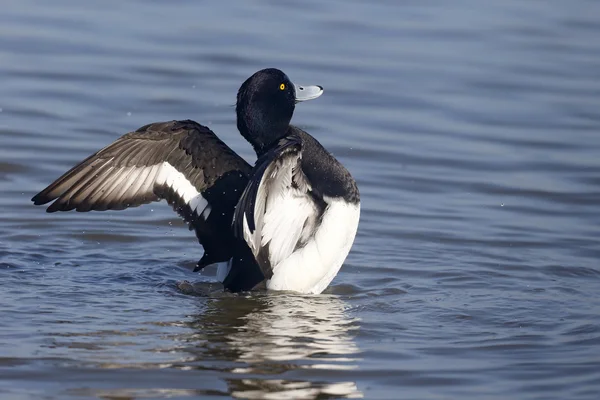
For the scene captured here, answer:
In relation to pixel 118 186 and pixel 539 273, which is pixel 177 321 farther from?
pixel 539 273

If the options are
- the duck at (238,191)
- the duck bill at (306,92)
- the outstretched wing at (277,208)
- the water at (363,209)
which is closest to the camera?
the water at (363,209)

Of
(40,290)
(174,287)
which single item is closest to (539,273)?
(174,287)

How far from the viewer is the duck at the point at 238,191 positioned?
21.1 feet

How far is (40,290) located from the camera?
6562 millimetres

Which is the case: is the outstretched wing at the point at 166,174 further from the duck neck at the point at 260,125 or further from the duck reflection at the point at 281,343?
the duck reflection at the point at 281,343

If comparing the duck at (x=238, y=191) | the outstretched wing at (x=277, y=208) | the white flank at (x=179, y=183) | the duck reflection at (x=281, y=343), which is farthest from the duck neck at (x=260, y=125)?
the duck reflection at (x=281, y=343)

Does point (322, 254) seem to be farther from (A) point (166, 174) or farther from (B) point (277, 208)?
(A) point (166, 174)

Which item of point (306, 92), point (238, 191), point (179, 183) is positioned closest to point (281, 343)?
point (238, 191)

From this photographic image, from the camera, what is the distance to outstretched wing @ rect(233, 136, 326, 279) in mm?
5839

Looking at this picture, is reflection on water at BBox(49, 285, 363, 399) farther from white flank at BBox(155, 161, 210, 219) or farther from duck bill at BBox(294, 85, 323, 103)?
duck bill at BBox(294, 85, 323, 103)

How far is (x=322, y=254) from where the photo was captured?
655 centimetres

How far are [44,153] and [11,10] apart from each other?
14.1 ft

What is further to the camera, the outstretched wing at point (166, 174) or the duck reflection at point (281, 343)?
the outstretched wing at point (166, 174)

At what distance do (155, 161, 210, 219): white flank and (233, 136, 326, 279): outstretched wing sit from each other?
0.45 m
